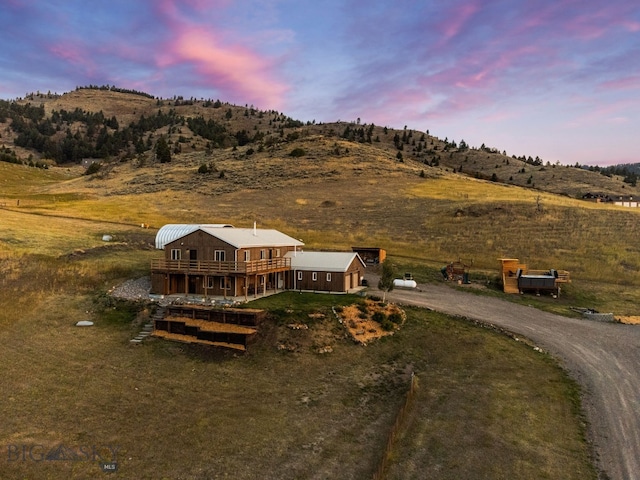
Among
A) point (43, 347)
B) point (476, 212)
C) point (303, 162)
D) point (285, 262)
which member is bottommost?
point (43, 347)

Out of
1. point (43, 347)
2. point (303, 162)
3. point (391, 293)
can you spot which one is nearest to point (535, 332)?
point (391, 293)

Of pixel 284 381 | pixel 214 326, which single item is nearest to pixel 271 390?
pixel 284 381

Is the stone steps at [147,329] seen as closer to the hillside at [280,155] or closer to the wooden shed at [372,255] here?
the wooden shed at [372,255]

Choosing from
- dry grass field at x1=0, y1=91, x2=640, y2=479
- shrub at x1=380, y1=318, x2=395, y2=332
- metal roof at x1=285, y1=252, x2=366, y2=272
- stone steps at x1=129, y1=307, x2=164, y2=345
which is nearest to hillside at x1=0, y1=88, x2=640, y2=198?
dry grass field at x1=0, y1=91, x2=640, y2=479

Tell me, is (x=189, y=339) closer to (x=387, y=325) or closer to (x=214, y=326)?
(x=214, y=326)

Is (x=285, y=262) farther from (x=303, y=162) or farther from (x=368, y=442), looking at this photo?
(x=303, y=162)
